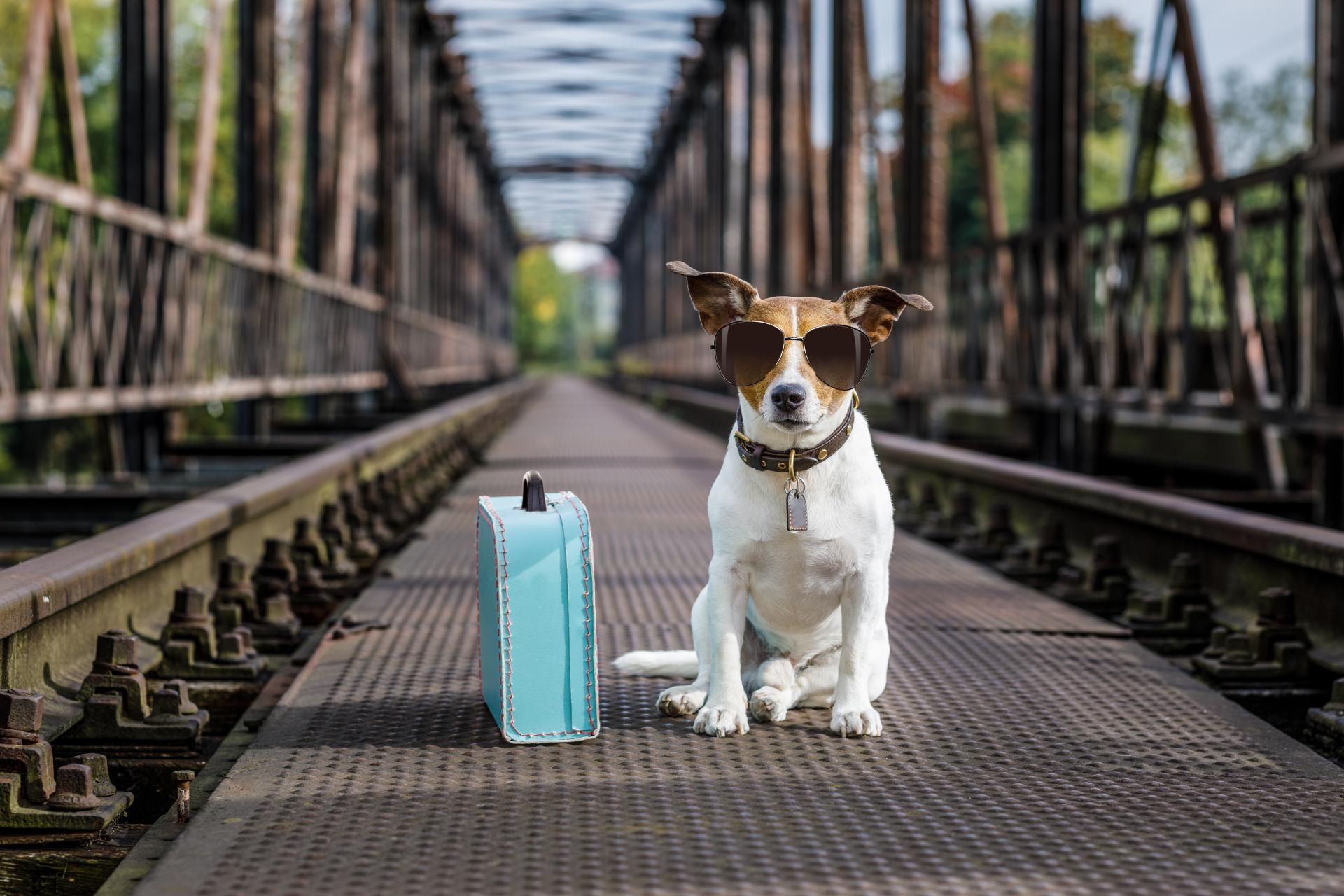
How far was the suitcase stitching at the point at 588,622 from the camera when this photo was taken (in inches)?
125

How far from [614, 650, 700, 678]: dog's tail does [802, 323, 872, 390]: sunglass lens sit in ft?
2.96

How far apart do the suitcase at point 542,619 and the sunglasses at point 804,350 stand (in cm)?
40

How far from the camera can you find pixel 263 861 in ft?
8.16

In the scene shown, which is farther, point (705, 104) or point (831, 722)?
point (705, 104)

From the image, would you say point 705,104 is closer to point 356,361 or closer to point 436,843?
point 356,361

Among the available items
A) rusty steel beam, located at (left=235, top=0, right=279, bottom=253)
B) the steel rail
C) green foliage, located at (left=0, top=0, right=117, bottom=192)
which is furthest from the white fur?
green foliage, located at (left=0, top=0, right=117, bottom=192)

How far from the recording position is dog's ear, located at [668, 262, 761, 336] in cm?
312

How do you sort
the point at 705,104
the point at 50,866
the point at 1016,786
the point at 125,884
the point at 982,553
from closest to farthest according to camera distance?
the point at 125,884
the point at 50,866
the point at 1016,786
the point at 982,553
the point at 705,104

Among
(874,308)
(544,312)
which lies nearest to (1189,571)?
(874,308)

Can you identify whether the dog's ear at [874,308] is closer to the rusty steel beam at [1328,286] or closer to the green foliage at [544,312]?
the rusty steel beam at [1328,286]

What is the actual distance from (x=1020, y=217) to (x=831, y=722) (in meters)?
60.7

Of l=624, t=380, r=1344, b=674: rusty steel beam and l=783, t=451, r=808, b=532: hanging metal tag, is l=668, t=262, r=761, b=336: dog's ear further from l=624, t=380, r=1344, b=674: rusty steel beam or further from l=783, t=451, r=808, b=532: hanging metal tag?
l=624, t=380, r=1344, b=674: rusty steel beam

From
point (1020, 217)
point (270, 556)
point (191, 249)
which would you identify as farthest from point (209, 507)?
point (1020, 217)

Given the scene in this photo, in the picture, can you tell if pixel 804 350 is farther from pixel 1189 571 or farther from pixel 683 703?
pixel 1189 571
